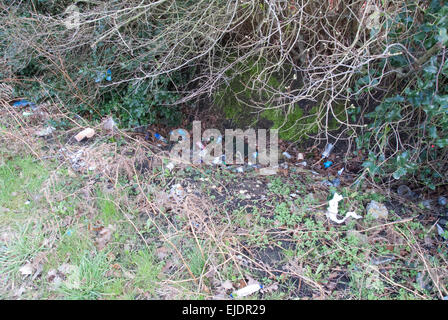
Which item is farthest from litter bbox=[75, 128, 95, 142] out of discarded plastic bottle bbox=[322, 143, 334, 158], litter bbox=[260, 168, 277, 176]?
discarded plastic bottle bbox=[322, 143, 334, 158]

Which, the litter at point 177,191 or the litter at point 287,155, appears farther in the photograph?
the litter at point 287,155

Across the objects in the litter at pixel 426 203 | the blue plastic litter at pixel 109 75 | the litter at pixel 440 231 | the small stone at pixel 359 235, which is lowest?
the litter at pixel 440 231

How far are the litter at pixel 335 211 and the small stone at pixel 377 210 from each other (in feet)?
0.37

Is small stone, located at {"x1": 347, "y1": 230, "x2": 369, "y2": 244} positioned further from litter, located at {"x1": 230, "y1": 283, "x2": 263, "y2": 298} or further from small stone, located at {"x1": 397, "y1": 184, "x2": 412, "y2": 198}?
litter, located at {"x1": 230, "y1": 283, "x2": 263, "y2": 298}

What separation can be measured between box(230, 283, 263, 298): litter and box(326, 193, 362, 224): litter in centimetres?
91

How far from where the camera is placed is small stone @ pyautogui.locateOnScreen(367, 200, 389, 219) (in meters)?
2.60

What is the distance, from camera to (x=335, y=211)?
103 inches

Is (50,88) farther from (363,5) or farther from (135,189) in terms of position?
(363,5)

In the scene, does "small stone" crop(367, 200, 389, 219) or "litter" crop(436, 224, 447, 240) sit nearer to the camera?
"litter" crop(436, 224, 447, 240)

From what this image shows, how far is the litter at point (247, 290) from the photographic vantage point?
6.62 feet

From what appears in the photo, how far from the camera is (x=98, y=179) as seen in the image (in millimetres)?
2867

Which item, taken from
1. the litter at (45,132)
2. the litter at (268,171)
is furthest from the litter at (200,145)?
the litter at (45,132)

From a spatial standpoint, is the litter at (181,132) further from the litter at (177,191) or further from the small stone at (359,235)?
the small stone at (359,235)
